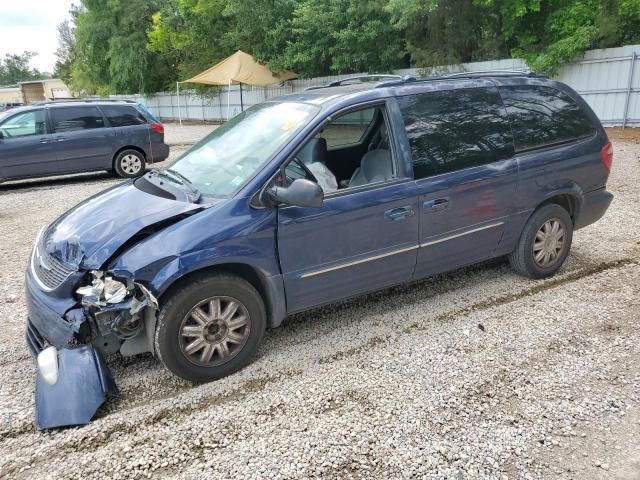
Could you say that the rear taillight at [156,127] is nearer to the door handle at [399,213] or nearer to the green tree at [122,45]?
the door handle at [399,213]

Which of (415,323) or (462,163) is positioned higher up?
(462,163)

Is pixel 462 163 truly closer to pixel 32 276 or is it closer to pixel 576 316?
pixel 576 316

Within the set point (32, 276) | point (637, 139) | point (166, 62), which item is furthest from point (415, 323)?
point (166, 62)

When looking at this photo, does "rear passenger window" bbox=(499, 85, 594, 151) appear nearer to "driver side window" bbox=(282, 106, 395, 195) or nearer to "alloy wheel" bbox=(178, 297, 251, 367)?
"driver side window" bbox=(282, 106, 395, 195)

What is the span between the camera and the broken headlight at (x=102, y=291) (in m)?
2.92

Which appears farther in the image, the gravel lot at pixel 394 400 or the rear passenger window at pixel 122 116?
the rear passenger window at pixel 122 116

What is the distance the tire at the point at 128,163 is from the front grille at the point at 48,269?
7.99m

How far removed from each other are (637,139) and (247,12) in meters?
18.4

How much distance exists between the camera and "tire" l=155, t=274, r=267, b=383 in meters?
3.04

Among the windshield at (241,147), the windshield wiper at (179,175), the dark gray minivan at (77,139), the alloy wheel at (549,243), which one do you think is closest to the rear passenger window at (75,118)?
the dark gray minivan at (77,139)

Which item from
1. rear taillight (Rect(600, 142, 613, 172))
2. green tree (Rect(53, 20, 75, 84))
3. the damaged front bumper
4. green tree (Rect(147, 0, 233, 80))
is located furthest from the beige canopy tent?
green tree (Rect(53, 20, 75, 84))

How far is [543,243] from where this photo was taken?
15.0ft

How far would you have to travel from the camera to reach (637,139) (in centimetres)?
1342

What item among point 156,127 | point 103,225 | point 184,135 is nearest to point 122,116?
point 156,127
